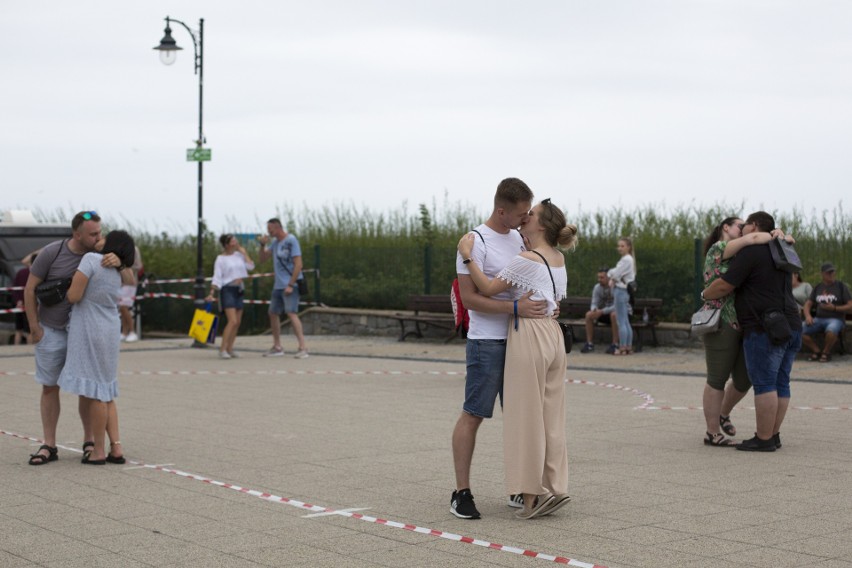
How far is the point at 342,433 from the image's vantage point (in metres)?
10.8

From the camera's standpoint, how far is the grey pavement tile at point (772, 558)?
→ 5984 mm

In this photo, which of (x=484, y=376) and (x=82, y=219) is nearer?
(x=484, y=376)

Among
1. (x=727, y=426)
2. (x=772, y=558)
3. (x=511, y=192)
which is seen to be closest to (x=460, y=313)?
(x=511, y=192)

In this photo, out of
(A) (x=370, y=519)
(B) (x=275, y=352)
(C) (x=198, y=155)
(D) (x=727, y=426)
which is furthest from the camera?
(C) (x=198, y=155)

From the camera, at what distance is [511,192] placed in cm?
727

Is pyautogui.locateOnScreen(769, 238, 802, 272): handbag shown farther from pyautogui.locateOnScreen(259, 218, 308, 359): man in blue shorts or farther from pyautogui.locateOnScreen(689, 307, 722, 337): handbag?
pyautogui.locateOnScreen(259, 218, 308, 359): man in blue shorts

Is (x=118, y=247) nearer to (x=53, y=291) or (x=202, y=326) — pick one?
(x=53, y=291)

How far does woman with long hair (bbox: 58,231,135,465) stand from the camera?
925 centimetres

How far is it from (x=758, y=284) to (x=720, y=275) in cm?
31

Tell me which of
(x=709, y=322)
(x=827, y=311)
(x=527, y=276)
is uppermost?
(x=527, y=276)

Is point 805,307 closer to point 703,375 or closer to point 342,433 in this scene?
point 703,375

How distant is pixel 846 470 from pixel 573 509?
7.60 feet

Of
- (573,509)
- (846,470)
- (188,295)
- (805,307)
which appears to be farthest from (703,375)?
(188,295)

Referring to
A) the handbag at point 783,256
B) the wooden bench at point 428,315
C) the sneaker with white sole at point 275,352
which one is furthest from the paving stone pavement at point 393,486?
the wooden bench at point 428,315
